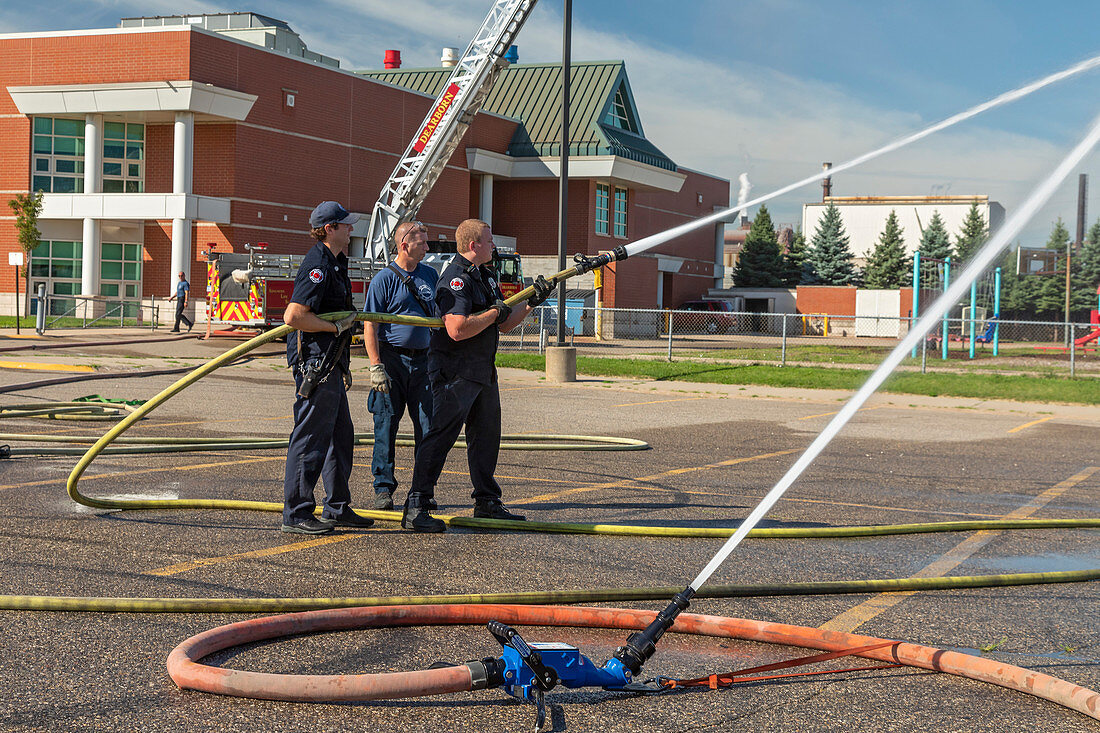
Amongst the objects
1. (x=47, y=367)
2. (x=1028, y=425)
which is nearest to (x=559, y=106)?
(x=47, y=367)

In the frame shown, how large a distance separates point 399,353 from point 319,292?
3.53 ft

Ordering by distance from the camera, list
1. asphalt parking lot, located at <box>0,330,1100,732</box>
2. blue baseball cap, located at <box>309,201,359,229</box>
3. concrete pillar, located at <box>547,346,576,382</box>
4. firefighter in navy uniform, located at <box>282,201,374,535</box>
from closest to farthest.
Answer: asphalt parking lot, located at <box>0,330,1100,732</box> < firefighter in navy uniform, located at <box>282,201,374,535</box> < blue baseball cap, located at <box>309,201,359,229</box> < concrete pillar, located at <box>547,346,576,382</box>

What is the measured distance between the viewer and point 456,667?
12.7 feet

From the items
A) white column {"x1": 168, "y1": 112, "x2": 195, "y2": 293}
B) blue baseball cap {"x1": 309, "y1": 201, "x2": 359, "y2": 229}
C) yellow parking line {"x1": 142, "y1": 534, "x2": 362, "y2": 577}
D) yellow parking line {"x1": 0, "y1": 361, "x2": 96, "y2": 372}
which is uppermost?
white column {"x1": 168, "y1": 112, "x2": 195, "y2": 293}

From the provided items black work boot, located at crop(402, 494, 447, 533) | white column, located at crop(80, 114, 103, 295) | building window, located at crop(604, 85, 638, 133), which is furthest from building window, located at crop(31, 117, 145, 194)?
black work boot, located at crop(402, 494, 447, 533)

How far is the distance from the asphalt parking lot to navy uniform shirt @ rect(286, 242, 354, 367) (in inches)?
46.7

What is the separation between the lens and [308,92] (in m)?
41.8

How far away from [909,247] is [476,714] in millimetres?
85223

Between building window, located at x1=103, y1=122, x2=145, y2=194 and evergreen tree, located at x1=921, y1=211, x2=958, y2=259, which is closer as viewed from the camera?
building window, located at x1=103, y1=122, x2=145, y2=194

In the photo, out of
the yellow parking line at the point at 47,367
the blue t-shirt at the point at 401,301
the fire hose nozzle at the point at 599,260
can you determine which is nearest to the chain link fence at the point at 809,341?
the yellow parking line at the point at 47,367

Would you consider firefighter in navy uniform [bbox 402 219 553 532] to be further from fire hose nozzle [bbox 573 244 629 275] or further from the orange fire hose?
the orange fire hose

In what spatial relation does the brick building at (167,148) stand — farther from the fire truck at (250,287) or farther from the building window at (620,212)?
the building window at (620,212)

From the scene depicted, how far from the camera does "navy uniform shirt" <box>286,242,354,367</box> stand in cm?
678

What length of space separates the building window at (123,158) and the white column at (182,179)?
9.66 ft
